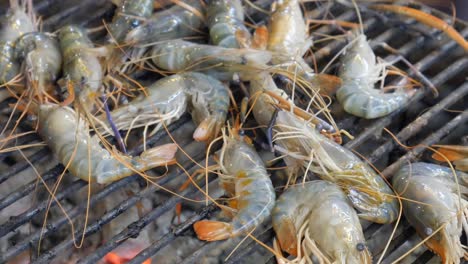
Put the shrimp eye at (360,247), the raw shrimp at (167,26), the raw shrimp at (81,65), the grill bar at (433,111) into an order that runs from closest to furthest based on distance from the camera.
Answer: the shrimp eye at (360,247), the grill bar at (433,111), the raw shrimp at (81,65), the raw shrimp at (167,26)

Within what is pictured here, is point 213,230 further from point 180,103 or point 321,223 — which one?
point 180,103

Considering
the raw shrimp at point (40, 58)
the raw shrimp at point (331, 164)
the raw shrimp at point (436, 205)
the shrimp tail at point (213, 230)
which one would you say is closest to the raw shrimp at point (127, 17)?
the raw shrimp at point (40, 58)

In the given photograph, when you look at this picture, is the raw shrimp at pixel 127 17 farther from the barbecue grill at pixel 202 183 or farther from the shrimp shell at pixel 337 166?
the shrimp shell at pixel 337 166

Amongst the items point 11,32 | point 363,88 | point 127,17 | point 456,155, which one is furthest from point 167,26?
point 456,155

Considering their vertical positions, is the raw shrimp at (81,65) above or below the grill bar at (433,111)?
above

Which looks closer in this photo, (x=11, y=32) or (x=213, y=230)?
(x=213, y=230)

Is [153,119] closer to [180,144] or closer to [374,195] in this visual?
[180,144]

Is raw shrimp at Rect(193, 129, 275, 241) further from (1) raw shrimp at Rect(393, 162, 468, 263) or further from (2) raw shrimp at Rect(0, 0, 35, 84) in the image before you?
(2) raw shrimp at Rect(0, 0, 35, 84)

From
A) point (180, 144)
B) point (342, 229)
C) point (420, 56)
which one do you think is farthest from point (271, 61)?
point (342, 229)
